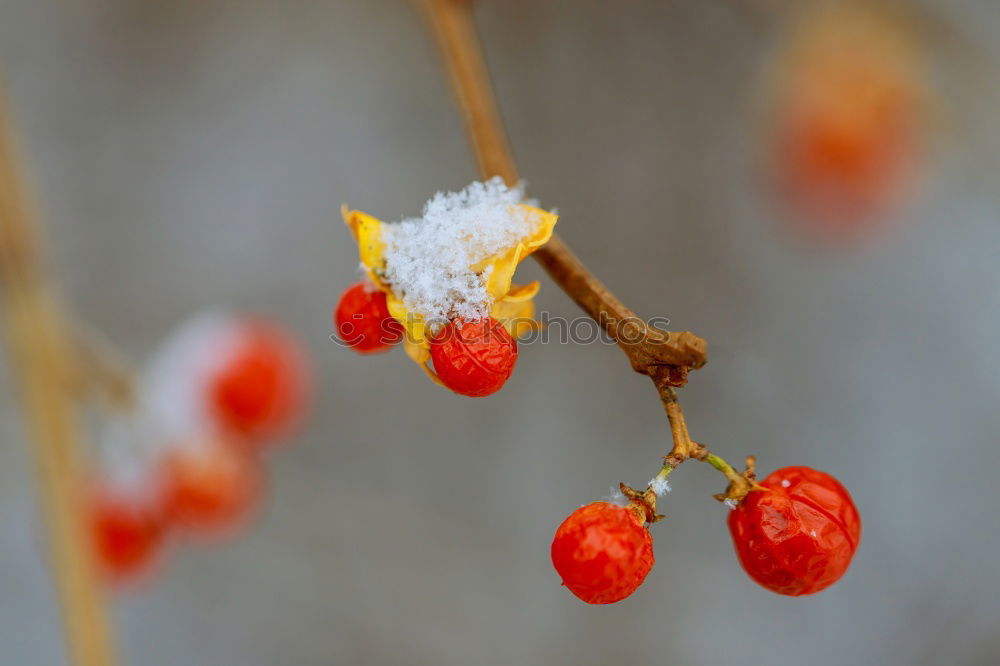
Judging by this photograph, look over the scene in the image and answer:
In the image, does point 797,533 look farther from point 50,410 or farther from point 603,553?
point 50,410

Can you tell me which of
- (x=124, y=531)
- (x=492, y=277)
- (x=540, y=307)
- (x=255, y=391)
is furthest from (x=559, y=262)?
(x=540, y=307)

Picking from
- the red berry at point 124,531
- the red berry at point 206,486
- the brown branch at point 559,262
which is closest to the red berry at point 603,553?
the brown branch at point 559,262

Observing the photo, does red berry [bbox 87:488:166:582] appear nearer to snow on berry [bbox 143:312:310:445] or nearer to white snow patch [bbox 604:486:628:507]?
snow on berry [bbox 143:312:310:445]

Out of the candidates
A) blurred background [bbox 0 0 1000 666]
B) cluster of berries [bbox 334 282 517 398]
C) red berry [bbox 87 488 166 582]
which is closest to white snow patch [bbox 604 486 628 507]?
cluster of berries [bbox 334 282 517 398]

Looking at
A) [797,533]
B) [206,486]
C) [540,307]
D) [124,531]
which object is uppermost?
[540,307]

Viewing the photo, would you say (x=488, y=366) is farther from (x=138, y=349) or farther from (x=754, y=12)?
(x=138, y=349)

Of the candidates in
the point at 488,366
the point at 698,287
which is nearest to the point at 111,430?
the point at 488,366
